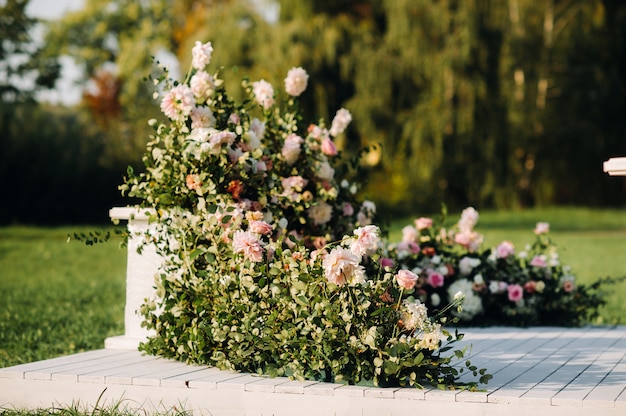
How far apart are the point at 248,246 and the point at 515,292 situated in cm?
261

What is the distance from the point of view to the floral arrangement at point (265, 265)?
3738 millimetres

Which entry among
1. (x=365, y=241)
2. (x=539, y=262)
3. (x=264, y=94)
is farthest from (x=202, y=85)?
(x=539, y=262)

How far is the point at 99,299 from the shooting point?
8578 mm

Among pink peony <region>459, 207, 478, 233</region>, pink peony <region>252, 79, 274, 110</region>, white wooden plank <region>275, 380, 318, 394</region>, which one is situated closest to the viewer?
white wooden plank <region>275, 380, 318, 394</region>

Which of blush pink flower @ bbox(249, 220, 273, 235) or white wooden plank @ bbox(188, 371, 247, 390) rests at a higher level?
blush pink flower @ bbox(249, 220, 273, 235)

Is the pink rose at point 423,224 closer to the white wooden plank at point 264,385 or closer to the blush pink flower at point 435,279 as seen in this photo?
the blush pink flower at point 435,279

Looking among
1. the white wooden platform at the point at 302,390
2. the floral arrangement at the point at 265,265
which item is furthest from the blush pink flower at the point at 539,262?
the white wooden platform at the point at 302,390

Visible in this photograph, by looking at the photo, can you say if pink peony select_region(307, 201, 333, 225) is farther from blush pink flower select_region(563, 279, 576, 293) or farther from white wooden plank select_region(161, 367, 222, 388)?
blush pink flower select_region(563, 279, 576, 293)

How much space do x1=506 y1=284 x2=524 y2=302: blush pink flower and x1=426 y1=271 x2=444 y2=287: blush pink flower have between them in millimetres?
455

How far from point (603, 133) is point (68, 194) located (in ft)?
37.5

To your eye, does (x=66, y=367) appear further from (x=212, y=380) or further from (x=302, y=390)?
(x=302, y=390)

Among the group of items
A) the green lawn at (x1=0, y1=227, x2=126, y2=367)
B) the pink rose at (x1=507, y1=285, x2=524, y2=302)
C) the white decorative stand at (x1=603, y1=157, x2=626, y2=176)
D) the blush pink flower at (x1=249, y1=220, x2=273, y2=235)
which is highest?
the white decorative stand at (x1=603, y1=157, x2=626, y2=176)

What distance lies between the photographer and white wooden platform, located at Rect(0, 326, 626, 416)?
341cm

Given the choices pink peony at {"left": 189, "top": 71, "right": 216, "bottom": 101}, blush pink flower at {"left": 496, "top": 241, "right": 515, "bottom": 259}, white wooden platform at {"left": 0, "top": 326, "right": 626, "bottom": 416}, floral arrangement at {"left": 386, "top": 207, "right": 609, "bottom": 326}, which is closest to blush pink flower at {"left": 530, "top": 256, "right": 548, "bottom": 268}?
floral arrangement at {"left": 386, "top": 207, "right": 609, "bottom": 326}
